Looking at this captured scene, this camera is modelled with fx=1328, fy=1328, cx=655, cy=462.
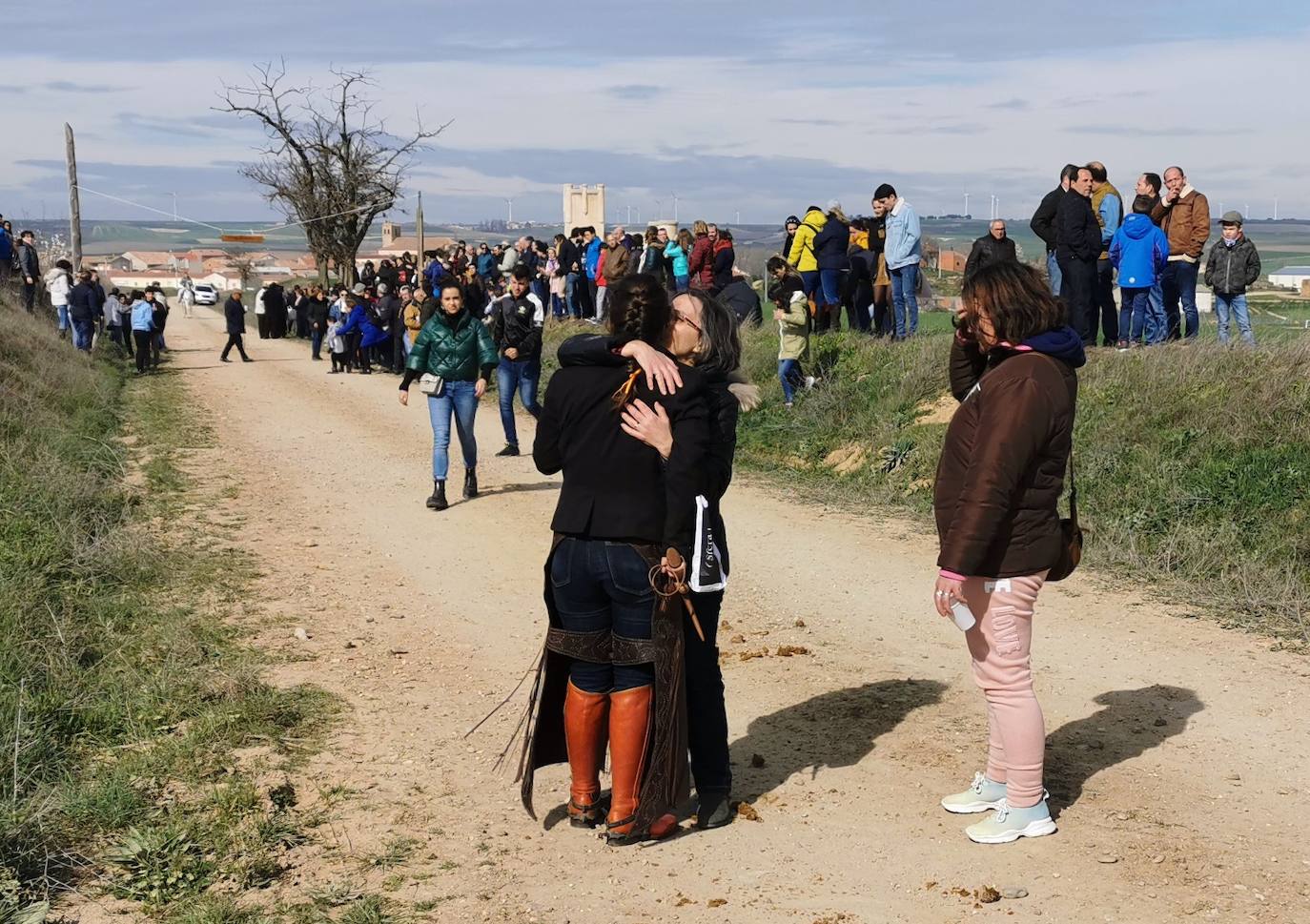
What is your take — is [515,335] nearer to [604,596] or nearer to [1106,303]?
[1106,303]

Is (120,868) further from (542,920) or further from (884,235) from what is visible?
(884,235)

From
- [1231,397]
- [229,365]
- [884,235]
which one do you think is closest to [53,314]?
[229,365]

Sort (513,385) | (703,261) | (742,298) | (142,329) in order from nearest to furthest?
1. (513,385)
2. (742,298)
3. (703,261)
4. (142,329)

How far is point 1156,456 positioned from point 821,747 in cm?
557

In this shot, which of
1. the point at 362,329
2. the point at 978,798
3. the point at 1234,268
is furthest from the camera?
the point at 362,329

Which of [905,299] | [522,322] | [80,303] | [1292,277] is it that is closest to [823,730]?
[522,322]

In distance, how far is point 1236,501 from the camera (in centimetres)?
939

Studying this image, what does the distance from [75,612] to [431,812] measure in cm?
345

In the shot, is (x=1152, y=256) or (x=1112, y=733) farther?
(x=1152, y=256)

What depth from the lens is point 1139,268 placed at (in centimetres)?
1334

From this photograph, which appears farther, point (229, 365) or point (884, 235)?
point (229, 365)

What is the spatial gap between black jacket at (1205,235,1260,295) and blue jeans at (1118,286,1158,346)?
2.21ft

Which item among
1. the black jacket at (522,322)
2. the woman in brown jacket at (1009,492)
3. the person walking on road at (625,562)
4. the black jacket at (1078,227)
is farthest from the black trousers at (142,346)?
the woman in brown jacket at (1009,492)

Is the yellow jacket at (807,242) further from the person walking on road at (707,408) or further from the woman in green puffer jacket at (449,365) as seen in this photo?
the person walking on road at (707,408)
